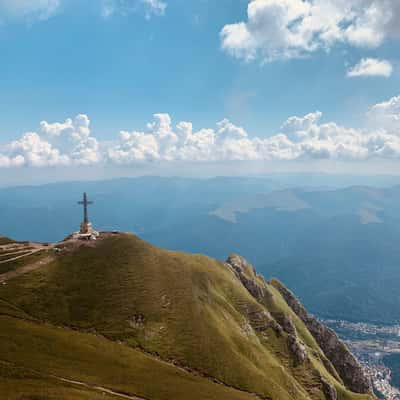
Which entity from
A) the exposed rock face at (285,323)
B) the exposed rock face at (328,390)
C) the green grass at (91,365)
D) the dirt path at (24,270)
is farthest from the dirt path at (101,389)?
the exposed rock face at (285,323)

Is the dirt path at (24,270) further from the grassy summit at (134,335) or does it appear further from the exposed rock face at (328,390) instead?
the exposed rock face at (328,390)

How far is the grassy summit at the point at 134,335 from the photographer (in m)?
61.4

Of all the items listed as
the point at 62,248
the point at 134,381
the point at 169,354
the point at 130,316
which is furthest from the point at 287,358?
the point at 62,248

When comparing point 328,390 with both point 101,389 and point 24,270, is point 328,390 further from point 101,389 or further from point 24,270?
point 24,270

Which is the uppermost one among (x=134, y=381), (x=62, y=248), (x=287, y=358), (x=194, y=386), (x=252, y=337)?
(x=62, y=248)

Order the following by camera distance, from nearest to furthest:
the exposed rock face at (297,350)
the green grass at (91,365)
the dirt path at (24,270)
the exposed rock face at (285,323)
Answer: the green grass at (91,365), the dirt path at (24,270), the exposed rock face at (297,350), the exposed rock face at (285,323)

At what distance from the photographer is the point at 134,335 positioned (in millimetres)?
83062

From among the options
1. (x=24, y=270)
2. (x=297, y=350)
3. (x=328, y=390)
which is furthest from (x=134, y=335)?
(x=328, y=390)

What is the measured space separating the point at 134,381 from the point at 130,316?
2446 centimetres

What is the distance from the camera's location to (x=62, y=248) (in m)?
108

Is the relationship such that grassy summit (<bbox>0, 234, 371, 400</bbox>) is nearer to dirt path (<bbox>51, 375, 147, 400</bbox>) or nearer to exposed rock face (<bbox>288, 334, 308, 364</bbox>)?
dirt path (<bbox>51, 375, 147, 400</bbox>)

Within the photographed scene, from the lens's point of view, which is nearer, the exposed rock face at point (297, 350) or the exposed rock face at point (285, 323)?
the exposed rock face at point (297, 350)

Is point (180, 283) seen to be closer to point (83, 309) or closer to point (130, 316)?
point (130, 316)

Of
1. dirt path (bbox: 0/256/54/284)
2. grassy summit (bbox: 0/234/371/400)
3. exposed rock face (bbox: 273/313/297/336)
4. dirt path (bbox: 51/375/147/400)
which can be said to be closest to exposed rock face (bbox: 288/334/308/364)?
grassy summit (bbox: 0/234/371/400)
